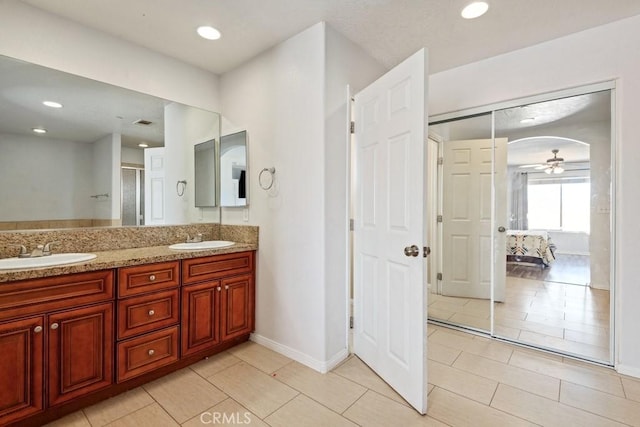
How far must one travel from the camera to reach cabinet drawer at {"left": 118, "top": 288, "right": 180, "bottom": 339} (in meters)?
1.81

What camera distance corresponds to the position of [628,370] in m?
2.04

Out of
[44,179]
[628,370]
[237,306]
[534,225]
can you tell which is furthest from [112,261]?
[534,225]

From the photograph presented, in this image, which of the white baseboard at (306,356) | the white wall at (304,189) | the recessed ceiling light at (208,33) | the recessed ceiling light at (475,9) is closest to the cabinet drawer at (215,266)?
the white wall at (304,189)

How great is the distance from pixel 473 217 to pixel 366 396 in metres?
2.16

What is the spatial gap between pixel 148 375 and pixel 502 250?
10.4 feet

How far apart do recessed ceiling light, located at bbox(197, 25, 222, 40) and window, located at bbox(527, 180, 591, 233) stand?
123 inches

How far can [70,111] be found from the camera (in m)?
2.14

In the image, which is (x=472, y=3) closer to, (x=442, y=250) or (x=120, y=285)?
(x=442, y=250)

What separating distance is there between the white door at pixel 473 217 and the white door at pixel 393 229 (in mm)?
1483

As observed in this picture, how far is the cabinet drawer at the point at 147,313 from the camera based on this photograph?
181 centimetres

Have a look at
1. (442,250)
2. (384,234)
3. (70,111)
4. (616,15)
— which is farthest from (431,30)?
(70,111)

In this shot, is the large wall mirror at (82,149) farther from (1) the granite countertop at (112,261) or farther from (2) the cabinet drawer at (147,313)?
(2) the cabinet drawer at (147,313)

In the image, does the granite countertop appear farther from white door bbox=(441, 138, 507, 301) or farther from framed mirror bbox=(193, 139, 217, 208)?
white door bbox=(441, 138, 507, 301)

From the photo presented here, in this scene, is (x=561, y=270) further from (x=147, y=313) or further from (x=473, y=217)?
(x=147, y=313)
